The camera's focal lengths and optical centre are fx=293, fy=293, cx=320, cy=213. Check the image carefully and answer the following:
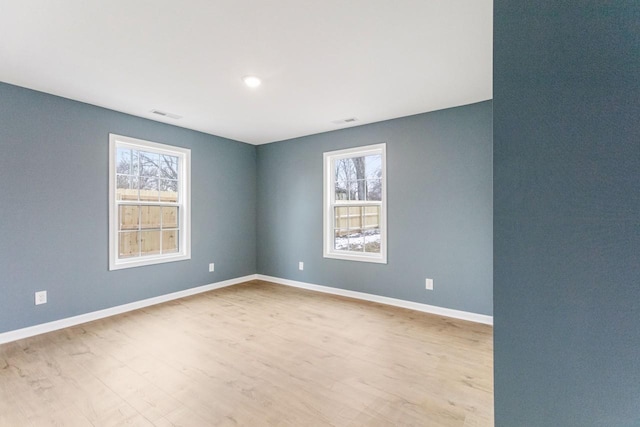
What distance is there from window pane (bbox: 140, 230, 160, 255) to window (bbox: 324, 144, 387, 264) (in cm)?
249

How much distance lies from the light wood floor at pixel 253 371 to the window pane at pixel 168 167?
76.7 inches

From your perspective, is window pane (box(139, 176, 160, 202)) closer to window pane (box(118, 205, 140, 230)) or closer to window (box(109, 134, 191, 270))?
window (box(109, 134, 191, 270))

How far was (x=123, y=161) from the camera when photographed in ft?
12.6

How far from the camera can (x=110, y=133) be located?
364cm

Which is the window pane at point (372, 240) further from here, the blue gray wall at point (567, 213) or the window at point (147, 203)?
the blue gray wall at point (567, 213)

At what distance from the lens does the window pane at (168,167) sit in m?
4.29

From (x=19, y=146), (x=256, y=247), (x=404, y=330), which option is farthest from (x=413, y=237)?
(x=19, y=146)

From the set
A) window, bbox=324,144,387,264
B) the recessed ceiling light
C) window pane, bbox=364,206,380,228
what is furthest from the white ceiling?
window pane, bbox=364,206,380,228

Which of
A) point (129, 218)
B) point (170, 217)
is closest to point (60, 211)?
point (129, 218)

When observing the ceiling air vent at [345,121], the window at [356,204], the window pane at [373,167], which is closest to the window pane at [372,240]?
the window at [356,204]

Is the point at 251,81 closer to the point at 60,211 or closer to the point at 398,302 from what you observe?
the point at 60,211

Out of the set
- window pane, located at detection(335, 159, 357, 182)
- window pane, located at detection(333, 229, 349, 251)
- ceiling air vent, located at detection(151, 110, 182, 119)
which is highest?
ceiling air vent, located at detection(151, 110, 182, 119)

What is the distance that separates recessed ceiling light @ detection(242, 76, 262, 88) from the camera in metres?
2.79

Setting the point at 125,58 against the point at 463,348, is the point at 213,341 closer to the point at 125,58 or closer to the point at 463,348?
the point at 463,348
